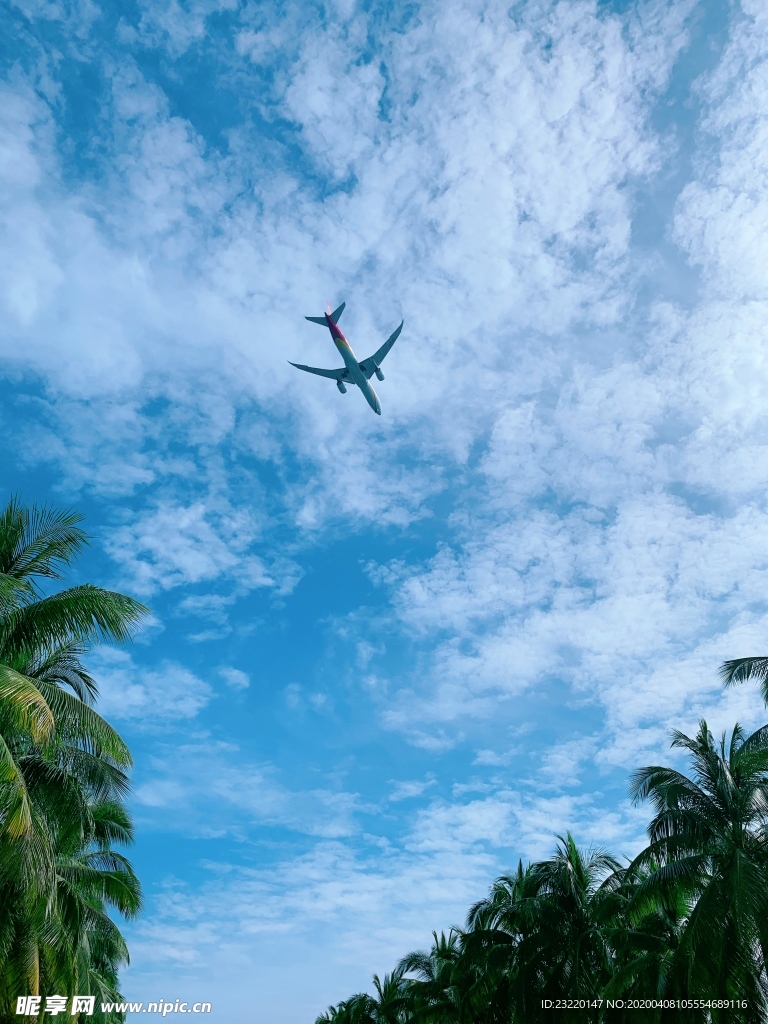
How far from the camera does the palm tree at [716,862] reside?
1742 centimetres

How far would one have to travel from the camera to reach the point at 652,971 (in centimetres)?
2139

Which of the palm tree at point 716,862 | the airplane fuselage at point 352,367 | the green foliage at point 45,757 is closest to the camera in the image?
the green foliage at point 45,757

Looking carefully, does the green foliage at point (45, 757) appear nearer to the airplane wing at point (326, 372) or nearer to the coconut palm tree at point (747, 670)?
the coconut palm tree at point (747, 670)

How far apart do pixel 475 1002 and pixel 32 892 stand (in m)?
22.6

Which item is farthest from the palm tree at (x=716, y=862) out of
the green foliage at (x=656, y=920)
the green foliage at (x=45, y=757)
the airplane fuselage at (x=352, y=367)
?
the airplane fuselage at (x=352, y=367)

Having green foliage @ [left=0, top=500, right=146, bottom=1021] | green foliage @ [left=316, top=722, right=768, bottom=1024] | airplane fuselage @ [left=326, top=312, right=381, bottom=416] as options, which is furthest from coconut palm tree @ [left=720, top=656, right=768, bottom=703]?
airplane fuselage @ [left=326, top=312, right=381, bottom=416]

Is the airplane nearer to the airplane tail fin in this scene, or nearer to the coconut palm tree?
the airplane tail fin

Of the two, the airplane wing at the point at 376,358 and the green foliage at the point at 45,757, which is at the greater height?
the airplane wing at the point at 376,358

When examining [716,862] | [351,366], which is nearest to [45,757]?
[716,862]

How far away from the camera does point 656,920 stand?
24.2 m

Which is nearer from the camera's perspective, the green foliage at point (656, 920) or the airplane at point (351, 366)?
the green foliage at point (656, 920)

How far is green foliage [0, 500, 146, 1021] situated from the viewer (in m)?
11.8

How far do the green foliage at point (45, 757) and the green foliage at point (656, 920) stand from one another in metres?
14.1

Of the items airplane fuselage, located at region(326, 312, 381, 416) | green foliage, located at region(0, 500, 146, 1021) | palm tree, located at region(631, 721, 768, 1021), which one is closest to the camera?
green foliage, located at region(0, 500, 146, 1021)
